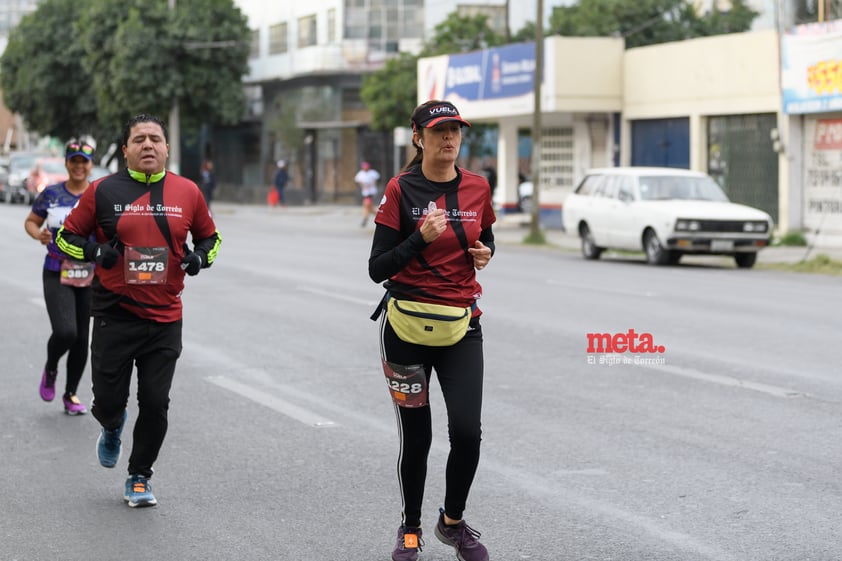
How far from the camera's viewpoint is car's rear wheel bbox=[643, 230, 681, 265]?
2341 centimetres

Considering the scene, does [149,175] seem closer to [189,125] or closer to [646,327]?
[646,327]

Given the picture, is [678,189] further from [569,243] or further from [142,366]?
[142,366]

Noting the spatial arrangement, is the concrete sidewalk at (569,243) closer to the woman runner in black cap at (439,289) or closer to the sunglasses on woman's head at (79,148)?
the sunglasses on woman's head at (79,148)

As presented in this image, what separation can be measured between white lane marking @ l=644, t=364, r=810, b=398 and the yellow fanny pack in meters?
4.83

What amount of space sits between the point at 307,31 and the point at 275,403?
48.4 meters

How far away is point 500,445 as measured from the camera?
8195 mm

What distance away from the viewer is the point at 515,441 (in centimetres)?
830

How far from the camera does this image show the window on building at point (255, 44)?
202 ft

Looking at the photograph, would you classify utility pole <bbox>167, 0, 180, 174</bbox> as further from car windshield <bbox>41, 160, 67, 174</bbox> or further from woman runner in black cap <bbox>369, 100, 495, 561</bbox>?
woman runner in black cap <bbox>369, 100, 495, 561</bbox>

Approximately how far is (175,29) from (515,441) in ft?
158

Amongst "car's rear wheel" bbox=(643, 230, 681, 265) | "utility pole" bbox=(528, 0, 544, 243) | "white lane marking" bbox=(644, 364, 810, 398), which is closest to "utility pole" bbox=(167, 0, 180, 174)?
"utility pole" bbox=(528, 0, 544, 243)

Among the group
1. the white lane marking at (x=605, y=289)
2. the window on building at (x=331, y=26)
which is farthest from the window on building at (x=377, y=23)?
the white lane marking at (x=605, y=289)

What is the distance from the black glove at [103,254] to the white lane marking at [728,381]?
5.11 meters

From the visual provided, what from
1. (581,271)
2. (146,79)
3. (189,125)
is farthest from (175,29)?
(581,271)
